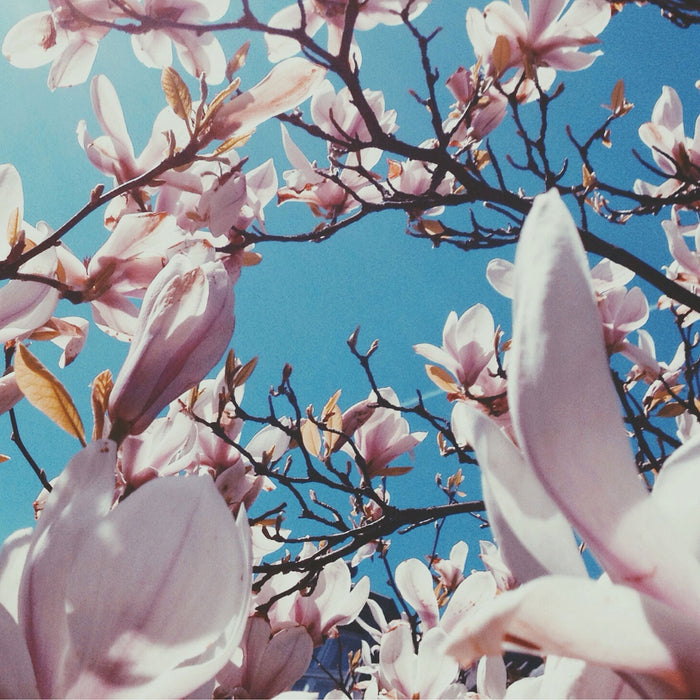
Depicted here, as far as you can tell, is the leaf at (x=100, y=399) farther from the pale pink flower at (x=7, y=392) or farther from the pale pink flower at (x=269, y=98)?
the pale pink flower at (x=269, y=98)

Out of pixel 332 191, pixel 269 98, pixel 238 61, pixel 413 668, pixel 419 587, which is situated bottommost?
pixel 413 668

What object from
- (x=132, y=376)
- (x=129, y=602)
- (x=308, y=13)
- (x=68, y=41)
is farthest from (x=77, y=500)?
(x=308, y=13)

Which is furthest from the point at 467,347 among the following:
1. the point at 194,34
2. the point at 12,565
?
the point at 12,565

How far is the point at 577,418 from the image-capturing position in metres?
0.27

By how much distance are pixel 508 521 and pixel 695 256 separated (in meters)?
1.64

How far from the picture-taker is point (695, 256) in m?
1.61

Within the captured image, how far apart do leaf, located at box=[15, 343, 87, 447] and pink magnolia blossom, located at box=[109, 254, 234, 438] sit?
0.13ft

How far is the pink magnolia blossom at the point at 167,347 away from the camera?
607mm

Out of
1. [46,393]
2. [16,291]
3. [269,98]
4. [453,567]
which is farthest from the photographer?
[453,567]

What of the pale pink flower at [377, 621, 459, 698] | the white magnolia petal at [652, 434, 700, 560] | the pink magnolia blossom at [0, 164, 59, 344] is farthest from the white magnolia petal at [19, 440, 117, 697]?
Answer: the pale pink flower at [377, 621, 459, 698]

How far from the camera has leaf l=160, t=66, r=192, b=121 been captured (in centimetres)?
102

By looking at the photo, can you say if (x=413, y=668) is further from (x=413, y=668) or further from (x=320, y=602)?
(x=320, y=602)

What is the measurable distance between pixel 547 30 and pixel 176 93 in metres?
1.16

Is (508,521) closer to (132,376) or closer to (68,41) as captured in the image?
(132,376)
